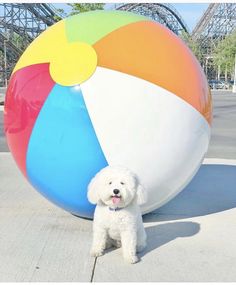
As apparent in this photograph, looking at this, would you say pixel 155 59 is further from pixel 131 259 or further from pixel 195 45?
pixel 195 45

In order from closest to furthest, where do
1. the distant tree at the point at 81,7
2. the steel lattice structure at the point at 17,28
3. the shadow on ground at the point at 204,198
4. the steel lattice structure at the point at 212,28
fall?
the shadow on ground at the point at 204,198, the distant tree at the point at 81,7, the steel lattice structure at the point at 17,28, the steel lattice structure at the point at 212,28

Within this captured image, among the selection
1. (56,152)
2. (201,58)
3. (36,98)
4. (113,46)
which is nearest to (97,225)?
(56,152)

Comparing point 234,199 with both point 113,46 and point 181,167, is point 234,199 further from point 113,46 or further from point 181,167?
point 113,46

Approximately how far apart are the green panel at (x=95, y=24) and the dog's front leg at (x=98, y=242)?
1791mm

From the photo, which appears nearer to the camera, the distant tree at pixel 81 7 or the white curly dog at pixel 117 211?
the white curly dog at pixel 117 211

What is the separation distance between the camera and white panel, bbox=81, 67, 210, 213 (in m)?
3.65

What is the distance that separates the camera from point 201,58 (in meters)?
53.8

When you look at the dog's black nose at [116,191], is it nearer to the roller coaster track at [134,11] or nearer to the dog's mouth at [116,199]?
the dog's mouth at [116,199]

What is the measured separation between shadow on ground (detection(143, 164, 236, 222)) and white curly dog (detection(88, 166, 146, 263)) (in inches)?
40.0

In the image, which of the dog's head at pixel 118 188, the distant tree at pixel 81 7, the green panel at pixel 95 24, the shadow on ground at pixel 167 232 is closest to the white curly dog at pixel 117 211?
the dog's head at pixel 118 188

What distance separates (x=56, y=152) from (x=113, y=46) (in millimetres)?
1158

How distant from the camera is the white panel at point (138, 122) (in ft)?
12.0

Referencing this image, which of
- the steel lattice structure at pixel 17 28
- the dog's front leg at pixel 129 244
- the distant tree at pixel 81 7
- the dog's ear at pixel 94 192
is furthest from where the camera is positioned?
the steel lattice structure at pixel 17 28

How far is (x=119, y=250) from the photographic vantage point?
3.74m
